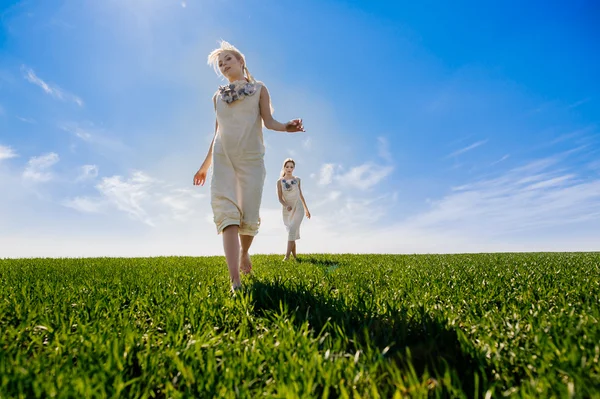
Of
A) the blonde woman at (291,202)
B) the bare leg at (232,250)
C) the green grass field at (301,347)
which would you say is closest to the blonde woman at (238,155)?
the bare leg at (232,250)

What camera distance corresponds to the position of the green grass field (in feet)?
5.02

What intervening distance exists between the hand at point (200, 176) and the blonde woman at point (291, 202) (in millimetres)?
4690

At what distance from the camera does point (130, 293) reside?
3.60 meters

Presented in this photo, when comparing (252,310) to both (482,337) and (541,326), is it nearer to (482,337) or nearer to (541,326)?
(482,337)

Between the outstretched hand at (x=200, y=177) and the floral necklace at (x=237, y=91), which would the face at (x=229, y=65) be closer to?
the floral necklace at (x=237, y=91)

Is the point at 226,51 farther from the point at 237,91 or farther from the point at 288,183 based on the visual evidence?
the point at 288,183

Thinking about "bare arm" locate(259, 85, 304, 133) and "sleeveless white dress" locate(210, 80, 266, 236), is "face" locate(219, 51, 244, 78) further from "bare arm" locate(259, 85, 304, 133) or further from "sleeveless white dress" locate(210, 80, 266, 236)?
"bare arm" locate(259, 85, 304, 133)

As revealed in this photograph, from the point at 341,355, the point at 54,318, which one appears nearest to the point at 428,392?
the point at 341,355

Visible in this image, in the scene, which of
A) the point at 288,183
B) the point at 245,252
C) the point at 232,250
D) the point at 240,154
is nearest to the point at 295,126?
the point at 240,154

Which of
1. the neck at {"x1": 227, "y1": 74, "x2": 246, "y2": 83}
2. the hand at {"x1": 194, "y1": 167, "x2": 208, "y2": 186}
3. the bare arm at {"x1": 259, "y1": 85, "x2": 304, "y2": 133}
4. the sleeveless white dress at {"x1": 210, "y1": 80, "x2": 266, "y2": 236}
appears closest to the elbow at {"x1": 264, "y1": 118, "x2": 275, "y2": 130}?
the bare arm at {"x1": 259, "y1": 85, "x2": 304, "y2": 133}

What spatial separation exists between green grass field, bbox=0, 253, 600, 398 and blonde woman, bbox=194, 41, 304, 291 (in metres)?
0.90

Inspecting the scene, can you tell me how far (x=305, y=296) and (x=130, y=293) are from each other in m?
1.73

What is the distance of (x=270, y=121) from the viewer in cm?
416

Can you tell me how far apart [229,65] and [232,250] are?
2148mm
